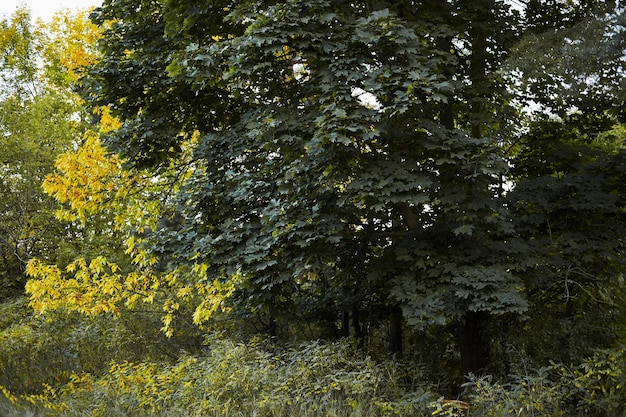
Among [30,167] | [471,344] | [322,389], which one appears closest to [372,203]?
[322,389]

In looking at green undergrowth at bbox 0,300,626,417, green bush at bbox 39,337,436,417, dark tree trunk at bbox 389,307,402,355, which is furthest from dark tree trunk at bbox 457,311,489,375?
dark tree trunk at bbox 389,307,402,355

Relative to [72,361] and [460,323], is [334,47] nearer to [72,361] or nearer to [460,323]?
[460,323]

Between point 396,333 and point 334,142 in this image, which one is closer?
point 334,142

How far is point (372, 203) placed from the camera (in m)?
6.53

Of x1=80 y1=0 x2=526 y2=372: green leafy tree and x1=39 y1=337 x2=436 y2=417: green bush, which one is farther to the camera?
x1=80 y1=0 x2=526 y2=372: green leafy tree

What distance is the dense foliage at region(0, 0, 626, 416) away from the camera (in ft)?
19.1

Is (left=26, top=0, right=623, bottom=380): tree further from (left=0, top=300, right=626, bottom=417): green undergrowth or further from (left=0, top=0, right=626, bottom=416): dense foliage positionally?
(left=0, top=300, right=626, bottom=417): green undergrowth

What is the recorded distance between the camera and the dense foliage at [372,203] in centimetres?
582

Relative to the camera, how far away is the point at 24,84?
19453 millimetres

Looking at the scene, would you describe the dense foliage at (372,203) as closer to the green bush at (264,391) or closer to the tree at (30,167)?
the green bush at (264,391)

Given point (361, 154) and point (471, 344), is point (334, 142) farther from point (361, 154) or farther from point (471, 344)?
point (471, 344)

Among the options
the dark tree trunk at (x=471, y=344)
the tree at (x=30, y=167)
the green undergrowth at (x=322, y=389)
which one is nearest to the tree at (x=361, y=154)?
the dark tree trunk at (x=471, y=344)

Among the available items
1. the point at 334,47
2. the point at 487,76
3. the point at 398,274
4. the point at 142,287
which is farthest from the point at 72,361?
the point at 487,76

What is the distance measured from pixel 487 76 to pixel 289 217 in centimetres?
302
